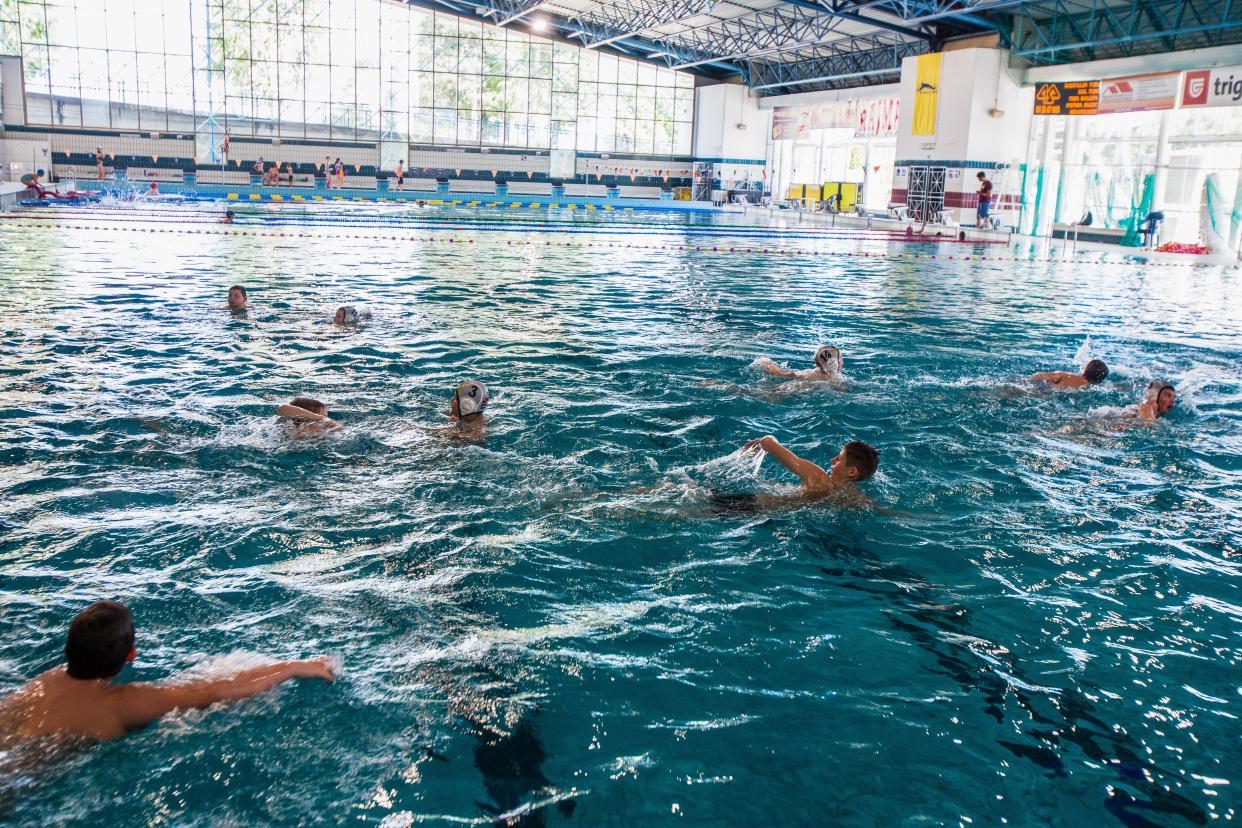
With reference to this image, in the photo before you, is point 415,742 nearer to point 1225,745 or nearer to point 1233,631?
point 1225,745

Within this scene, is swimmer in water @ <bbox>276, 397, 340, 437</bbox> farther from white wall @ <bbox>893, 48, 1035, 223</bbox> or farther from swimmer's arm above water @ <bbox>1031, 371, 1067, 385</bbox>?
white wall @ <bbox>893, 48, 1035, 223</bbox>

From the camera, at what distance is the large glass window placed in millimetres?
41469

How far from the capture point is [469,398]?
7.05 m

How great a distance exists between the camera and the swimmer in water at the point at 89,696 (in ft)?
10.5

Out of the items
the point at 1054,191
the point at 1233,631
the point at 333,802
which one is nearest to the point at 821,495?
the point at 1233,631

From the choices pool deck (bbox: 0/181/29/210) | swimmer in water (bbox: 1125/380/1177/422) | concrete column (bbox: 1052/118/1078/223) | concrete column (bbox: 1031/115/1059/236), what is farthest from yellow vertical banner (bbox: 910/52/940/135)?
pool deck (bbox: 0/181/29/210)

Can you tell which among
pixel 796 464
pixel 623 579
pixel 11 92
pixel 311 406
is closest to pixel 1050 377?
pixel 796 464

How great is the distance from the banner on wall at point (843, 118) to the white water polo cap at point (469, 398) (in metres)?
33.8

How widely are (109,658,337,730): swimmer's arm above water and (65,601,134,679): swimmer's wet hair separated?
0.42 feet

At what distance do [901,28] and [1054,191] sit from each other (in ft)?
24.6

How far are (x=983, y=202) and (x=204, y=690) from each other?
29.9 m

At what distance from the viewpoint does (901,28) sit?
3241cm

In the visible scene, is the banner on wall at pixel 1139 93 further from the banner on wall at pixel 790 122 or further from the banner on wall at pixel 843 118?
the banner on wall at pixel 790 122

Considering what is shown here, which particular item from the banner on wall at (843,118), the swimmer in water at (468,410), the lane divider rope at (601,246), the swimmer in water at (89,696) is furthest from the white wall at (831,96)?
the swimmer in water at (89,696)
